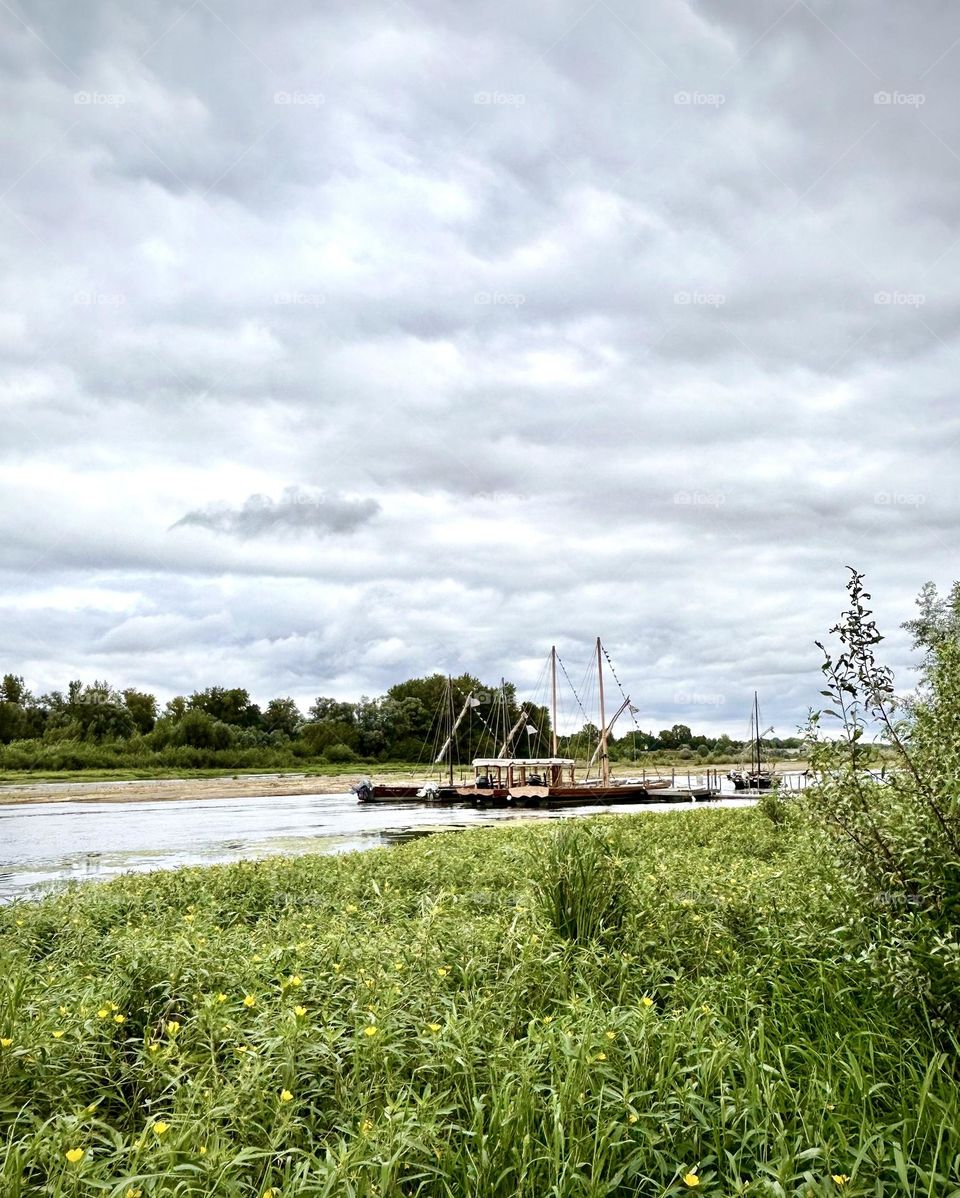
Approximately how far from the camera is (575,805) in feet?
192

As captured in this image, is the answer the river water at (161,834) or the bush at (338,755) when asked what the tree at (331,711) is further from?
the river water at (161,834)

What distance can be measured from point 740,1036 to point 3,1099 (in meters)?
3.66

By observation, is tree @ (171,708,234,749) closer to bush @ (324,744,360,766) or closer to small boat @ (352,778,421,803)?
bush @ (324,744,360,766)

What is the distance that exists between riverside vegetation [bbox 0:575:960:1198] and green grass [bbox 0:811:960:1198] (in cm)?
2

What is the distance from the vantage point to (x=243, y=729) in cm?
10369

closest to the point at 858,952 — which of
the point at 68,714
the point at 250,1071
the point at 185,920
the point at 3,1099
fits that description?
the point at 250,1071

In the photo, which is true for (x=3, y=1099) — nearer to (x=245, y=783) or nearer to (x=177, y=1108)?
(x=177, y=1108)

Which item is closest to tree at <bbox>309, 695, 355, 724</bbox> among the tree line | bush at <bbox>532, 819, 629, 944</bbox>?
the tree line

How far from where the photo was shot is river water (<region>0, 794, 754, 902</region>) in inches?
835

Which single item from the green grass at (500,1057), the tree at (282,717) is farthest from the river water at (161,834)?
the tree at (282,717)

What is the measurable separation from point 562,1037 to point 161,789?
216ft

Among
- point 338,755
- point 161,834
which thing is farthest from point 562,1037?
point 338,755

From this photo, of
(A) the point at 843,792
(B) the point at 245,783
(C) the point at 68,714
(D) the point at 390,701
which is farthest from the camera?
(D) the point at 390,701

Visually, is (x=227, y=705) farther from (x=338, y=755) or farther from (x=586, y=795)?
(x=586, y=795)
